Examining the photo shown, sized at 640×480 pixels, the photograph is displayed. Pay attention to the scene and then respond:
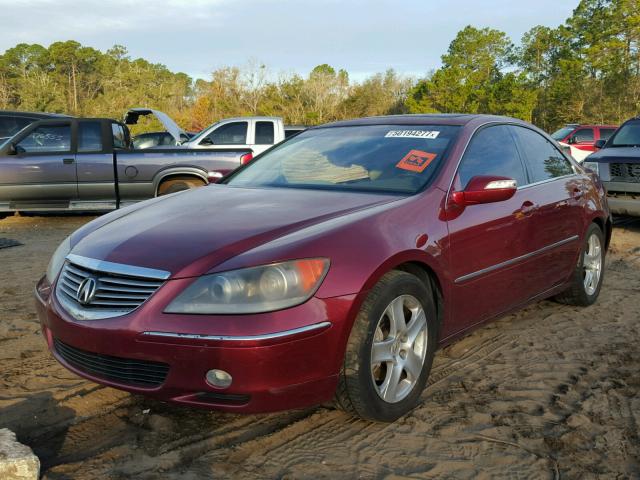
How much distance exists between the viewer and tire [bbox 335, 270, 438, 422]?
2814 mm

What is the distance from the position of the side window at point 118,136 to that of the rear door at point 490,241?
296 inches

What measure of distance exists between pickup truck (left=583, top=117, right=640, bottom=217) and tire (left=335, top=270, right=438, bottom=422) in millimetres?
6495

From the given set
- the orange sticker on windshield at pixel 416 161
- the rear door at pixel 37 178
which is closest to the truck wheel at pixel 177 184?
the rear door at pixel 37 178

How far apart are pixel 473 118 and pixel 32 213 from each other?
923cm

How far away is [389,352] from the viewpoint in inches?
120

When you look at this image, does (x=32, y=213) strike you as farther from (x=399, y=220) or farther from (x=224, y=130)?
(x=399, y=220)

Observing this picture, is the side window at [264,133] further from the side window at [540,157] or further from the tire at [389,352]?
the tire at [389,352]

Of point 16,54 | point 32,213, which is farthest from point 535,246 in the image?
point 16,54

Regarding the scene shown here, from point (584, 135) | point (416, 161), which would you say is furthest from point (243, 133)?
point (584, 135)

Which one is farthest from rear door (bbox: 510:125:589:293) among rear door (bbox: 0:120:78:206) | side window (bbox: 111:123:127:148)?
rear door (bbox: 0:120:78:206)

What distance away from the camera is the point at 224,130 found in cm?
1326

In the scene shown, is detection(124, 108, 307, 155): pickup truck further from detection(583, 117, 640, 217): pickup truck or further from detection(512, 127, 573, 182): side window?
detection(512, 127, 573, 182): side window

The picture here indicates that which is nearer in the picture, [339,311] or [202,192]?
[339,311]

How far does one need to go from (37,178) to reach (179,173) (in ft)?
7.36
